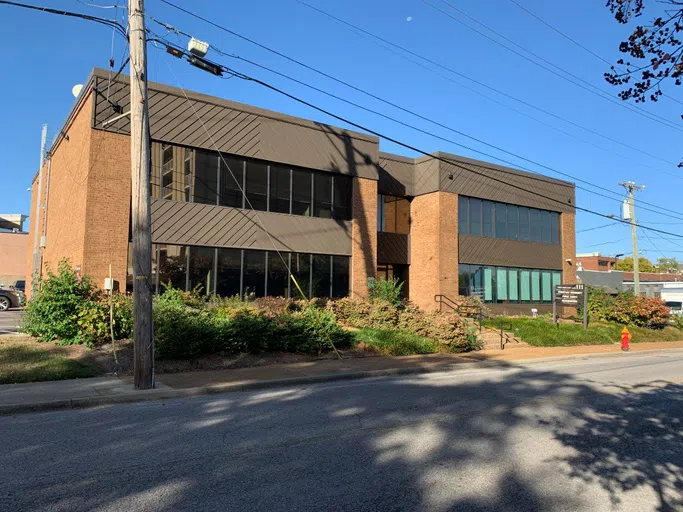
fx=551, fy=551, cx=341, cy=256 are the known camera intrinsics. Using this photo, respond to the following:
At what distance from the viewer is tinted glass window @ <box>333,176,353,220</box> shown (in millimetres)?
22766

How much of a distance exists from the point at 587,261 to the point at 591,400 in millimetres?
92581

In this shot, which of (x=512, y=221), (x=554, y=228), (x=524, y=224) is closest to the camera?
(x=512, y=221)

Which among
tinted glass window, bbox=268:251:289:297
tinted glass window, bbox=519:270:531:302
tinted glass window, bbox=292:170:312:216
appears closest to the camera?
tinted glass window, bbox=268:251:289:297

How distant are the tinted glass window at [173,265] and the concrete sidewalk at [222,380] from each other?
21.6 ft

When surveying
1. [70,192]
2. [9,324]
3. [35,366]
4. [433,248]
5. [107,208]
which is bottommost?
[35,366]

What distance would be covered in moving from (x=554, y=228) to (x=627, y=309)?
6.09 meters

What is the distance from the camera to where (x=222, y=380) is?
36.1 feet

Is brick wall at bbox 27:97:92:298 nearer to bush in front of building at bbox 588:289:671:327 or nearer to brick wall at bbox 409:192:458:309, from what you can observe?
brick wall at bbox 409:192:458:309

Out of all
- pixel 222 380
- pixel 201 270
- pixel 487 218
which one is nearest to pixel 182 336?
pixel 222 380

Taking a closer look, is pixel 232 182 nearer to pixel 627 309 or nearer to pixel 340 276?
pixel 340 276

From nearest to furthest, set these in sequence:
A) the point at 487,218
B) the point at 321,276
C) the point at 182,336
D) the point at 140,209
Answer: the point at 140,209
the point at 182,336
the point at 321,276
the point at 487,218

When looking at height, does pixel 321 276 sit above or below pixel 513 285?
above

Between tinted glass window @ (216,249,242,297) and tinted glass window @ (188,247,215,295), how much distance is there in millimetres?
305

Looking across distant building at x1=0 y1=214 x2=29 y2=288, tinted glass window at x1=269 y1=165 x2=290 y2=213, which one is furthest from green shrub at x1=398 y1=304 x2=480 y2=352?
distant building at x1=0 y1=214 x2=29 y2=288
